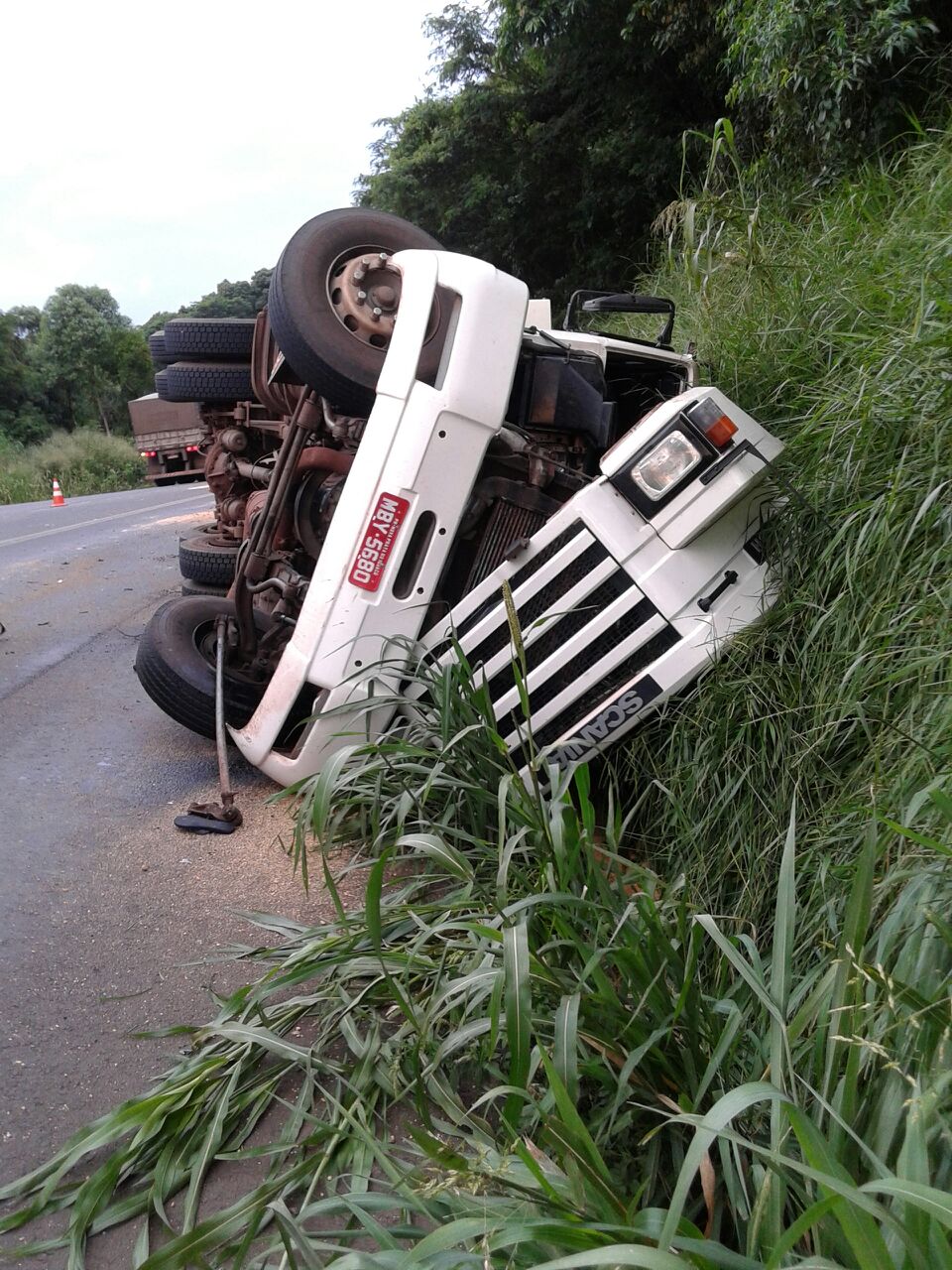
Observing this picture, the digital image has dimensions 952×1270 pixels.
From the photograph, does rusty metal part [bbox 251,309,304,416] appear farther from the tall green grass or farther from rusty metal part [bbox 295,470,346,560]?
the tall green grass

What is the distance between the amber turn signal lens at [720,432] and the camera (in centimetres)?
315

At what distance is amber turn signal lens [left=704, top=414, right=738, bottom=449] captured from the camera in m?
3.15

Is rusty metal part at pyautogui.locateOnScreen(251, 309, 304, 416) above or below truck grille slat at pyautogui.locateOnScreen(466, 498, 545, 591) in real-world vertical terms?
above

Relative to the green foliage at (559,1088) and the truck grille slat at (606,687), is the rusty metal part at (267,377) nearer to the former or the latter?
the truck grille slat at (606,687)

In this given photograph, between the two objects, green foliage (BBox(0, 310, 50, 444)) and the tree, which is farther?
the tree

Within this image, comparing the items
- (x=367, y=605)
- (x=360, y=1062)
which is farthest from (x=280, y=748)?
(x=360, y=1062)

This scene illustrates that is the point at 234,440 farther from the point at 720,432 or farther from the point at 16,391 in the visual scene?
the point at 16,391

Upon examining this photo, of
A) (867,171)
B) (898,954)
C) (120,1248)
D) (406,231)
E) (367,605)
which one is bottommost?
(120,1248)

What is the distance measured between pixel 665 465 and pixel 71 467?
2584cm

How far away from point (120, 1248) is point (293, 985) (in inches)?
28.8

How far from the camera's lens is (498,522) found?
3.55 metres

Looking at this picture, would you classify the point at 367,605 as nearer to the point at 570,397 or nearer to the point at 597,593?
the point at 597,593

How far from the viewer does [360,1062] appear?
2.19 metres

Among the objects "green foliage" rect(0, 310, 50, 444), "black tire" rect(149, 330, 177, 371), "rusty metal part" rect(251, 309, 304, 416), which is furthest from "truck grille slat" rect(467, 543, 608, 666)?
"green foliage" rect(0, 310, 50, 444)
